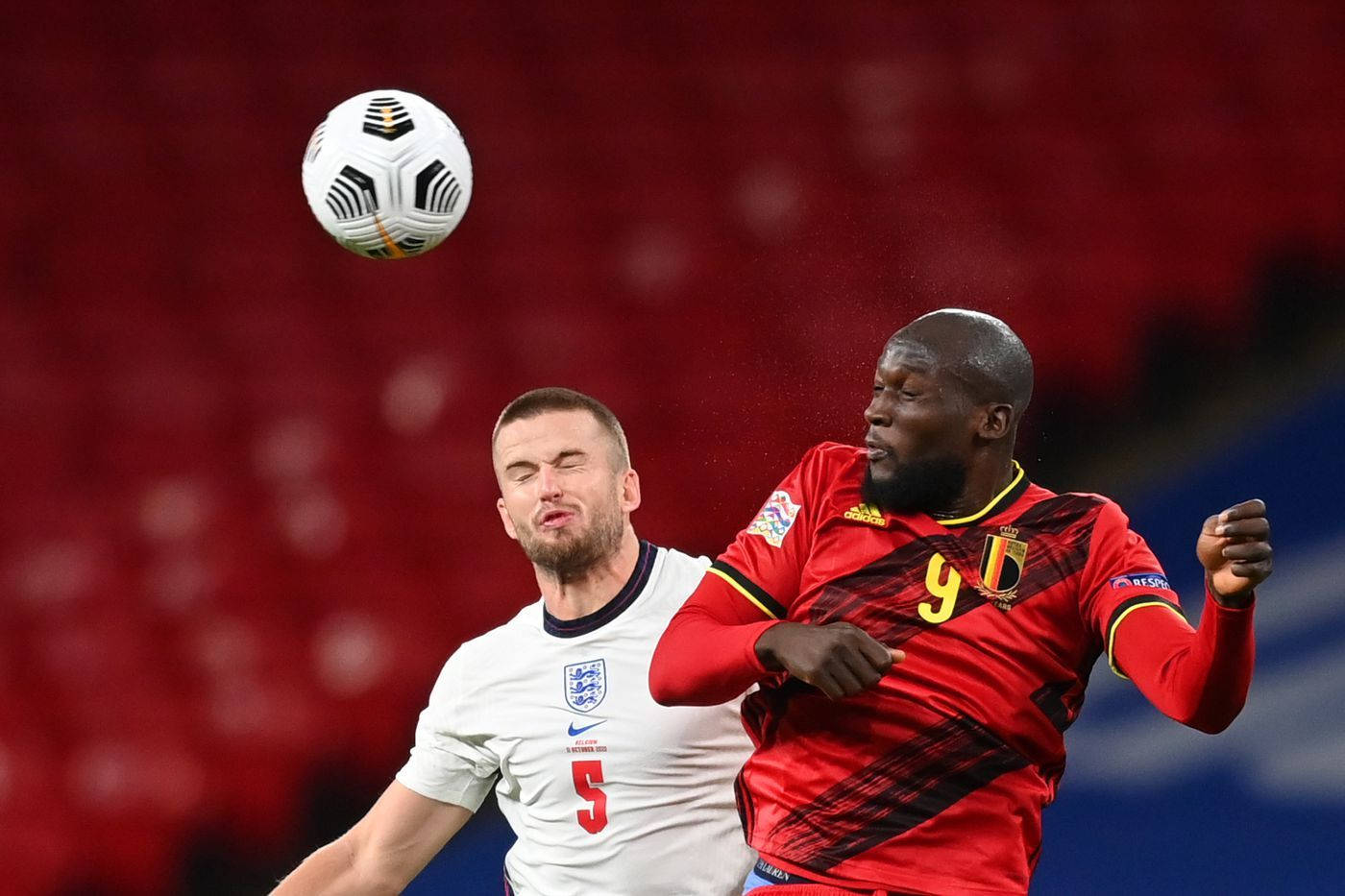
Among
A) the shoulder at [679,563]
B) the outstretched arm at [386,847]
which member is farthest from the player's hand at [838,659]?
the outstretched arm at [386,847]

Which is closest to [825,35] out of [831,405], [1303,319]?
[831,405]

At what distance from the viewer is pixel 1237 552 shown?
1.95 m

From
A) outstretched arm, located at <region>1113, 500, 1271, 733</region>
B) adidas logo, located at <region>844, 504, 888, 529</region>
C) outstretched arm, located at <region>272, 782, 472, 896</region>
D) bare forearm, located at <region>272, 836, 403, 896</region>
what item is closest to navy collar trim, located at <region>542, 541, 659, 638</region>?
outstretched arm, located at <region>272, 782, 472, 896</region>

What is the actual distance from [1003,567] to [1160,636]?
255 mm

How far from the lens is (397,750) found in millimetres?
4688

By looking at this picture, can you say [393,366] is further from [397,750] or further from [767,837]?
[767,837]

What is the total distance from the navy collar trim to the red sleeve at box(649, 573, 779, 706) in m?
0.64

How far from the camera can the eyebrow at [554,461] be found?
3.05 meters

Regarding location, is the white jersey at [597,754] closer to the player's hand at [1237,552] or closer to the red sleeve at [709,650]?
the red sleeve at [709,650]

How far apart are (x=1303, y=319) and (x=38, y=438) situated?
12.2ft

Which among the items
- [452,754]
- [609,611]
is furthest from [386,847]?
[609,611]

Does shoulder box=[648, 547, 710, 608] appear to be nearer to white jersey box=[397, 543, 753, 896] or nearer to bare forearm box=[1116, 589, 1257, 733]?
white jersey box=[397, 543, 753, 896]

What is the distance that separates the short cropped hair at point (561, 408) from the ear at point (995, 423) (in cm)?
89

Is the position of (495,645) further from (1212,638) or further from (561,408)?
(1212,638)
